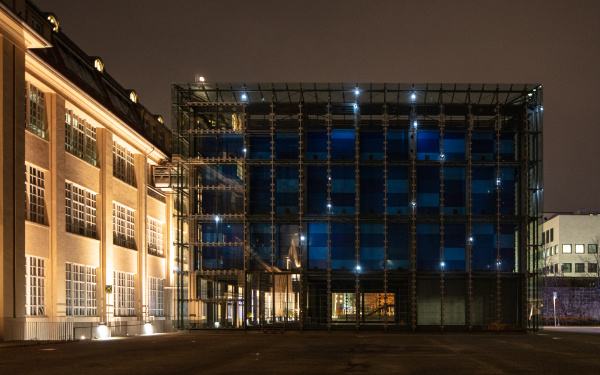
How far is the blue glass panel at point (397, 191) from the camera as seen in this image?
165 ft

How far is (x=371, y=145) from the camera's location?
50.8 m

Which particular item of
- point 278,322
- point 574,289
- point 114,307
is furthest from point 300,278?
point 574,289

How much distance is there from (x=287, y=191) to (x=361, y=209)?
5171 millimetres

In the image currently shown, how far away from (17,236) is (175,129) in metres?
20.4

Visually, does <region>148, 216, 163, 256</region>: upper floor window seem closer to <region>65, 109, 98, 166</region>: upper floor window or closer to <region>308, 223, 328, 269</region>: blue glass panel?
<region>65, 109, 98, 166</region>: upper floor window

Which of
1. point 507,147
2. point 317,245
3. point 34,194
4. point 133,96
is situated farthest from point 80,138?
point 507,147

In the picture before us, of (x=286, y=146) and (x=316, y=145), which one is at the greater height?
A: (x=316, y=145)

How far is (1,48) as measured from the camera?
31031mm

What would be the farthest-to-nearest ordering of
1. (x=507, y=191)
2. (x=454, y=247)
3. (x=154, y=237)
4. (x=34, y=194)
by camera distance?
(x=154, y=237) < (x=507, y=191) < (x=454, y=247) < (x=34, y=194)

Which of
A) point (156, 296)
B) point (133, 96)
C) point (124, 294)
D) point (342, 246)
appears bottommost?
point (156, 296)

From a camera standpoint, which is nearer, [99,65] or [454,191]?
[99,65]

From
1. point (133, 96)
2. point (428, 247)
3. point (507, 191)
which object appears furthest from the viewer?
point (133, 96)

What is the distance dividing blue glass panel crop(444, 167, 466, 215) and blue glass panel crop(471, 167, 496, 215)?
0.74 metres

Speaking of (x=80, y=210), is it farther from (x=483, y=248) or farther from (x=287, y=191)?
(x=483, y=248)
